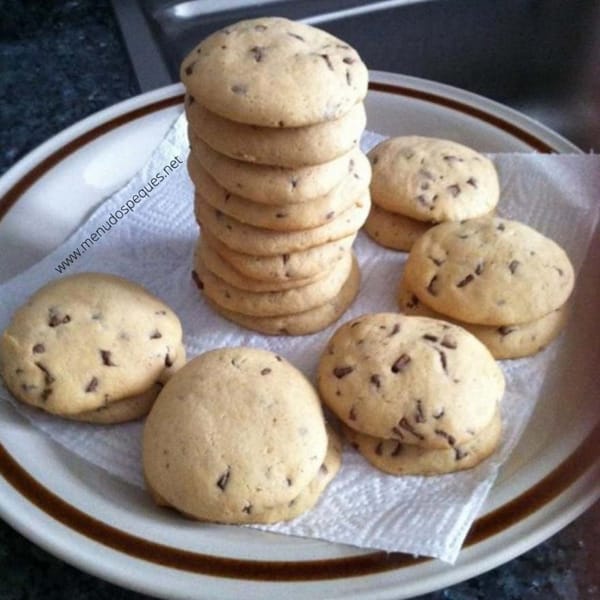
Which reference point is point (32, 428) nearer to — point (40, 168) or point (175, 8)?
point (40, 168)

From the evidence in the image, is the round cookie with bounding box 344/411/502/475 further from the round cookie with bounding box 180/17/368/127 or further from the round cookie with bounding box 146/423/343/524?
the round cookie with bounding box 180/17/368/127

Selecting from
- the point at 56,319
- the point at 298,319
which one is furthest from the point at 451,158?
the point at 56,319

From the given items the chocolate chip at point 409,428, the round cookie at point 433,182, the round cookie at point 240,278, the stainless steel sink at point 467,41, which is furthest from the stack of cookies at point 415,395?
the stainless steel sink at point 467,41

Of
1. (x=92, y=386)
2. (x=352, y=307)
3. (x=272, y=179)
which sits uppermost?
(x=272, y=179)

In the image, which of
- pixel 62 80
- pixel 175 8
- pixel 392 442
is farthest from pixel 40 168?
pixel 392 442

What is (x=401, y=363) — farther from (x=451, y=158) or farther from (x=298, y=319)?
(x=451, y=158)

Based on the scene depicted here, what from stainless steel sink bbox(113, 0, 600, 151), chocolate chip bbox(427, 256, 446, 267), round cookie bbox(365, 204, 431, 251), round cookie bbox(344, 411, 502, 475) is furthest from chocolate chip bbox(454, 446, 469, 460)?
stainless steel sink bbox(113, 0, 600, 151)

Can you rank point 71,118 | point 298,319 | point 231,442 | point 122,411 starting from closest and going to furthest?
point 231,442, point 122,411, point 298,319, point 71,118
